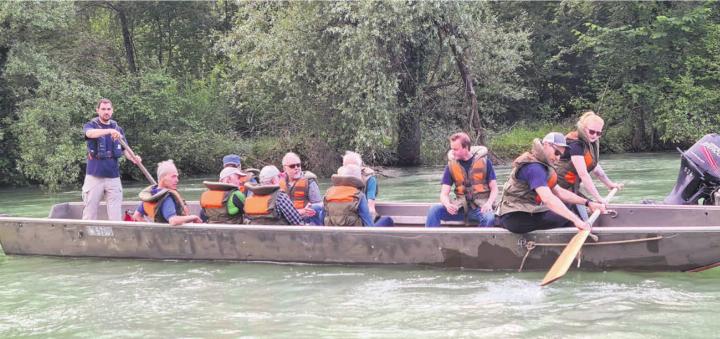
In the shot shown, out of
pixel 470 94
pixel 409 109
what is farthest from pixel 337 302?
pixel 409 109

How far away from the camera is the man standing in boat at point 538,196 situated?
19.1ft

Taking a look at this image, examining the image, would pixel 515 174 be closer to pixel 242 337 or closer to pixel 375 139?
pixel 242 337

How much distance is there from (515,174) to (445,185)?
37.6 inches

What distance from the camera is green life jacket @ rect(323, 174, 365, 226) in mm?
6926

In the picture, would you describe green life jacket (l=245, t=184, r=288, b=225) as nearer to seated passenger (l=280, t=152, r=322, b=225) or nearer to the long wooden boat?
the long wooden boat

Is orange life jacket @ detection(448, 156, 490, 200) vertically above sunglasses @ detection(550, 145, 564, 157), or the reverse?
sunglasses @ detection(550, 145, 564, 157)

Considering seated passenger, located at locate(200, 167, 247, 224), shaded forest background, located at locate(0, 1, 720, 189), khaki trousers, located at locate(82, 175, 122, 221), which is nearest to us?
seated passenger, located at locate(200, 167, 247, 224)

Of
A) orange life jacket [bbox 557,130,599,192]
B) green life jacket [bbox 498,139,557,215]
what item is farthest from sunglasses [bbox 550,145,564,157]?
orange life jacket [bbox 557,130,599,192]

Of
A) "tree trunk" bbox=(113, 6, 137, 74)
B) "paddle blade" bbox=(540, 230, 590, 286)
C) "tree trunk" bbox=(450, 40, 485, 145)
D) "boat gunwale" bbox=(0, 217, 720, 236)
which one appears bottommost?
"paddle blade" bbox=(540, 230, 590, 286)

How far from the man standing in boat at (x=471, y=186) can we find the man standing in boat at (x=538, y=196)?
0.59 metres

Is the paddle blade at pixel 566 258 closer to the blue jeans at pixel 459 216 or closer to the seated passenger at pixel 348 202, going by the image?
the blue jeans at pixel 459 216

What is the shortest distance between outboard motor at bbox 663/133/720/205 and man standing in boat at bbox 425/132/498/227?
70.6 inches

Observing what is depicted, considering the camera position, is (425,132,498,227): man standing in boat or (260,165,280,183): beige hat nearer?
(425,132,498,227): man standing in boat

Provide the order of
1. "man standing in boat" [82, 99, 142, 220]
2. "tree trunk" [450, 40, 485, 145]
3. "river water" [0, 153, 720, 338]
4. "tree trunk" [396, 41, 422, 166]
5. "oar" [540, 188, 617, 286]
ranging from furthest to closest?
"tree trunk" [396, 41, 422, 166] < "tree trunk" [450, 40, 485, 145] < "man standing in boat" [82, 99, 142, 220] < "oar" [540, 188, 617, 286] < "river water" [0, 153, 720, 338]
